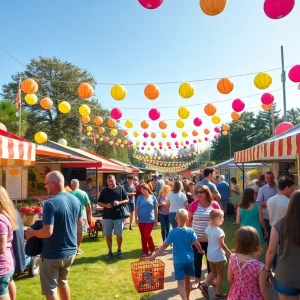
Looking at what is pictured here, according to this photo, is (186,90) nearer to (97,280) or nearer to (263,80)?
(263,80)

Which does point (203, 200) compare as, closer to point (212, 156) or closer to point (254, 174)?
point (254, 174)

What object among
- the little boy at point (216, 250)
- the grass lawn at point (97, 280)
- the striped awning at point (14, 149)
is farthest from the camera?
the grass lawn at point (97, 280)

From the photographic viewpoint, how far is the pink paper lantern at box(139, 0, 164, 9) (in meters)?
4.47

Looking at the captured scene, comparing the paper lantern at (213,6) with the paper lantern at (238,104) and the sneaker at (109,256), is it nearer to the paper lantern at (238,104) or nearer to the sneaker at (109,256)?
the sneaker at (109,256)

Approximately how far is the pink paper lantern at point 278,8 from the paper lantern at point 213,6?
2.22 ft

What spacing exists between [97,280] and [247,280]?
11.6 ft

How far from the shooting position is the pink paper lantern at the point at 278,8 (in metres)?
4.84

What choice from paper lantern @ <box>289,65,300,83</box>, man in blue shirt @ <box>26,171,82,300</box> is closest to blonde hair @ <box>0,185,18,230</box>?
man in blue shirt @ <box>26,171,82,300</box>

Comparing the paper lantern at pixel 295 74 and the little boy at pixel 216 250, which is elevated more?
the paper lantern at pixel 295 74

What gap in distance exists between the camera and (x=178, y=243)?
417 centimetres

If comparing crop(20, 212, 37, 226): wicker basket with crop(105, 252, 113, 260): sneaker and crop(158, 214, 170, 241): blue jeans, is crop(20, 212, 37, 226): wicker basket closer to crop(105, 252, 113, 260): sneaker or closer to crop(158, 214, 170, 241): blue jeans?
crop(105, 252, 113, 260): sneaker

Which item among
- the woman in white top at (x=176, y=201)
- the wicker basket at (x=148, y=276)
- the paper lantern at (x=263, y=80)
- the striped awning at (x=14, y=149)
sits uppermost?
the paper lantern at (x=263, y=80)

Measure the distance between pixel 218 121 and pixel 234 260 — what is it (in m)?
12.0

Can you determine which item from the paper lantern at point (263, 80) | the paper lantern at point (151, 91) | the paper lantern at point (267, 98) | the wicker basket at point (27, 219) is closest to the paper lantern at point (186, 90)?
the paper lantern at point (151, 91)
